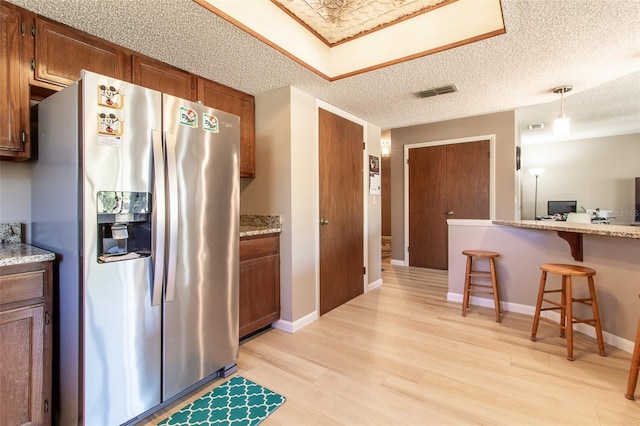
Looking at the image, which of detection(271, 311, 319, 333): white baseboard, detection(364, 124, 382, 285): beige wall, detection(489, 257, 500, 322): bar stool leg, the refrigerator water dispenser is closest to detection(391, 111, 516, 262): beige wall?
detection(364, 124, 382, 285): beige wall

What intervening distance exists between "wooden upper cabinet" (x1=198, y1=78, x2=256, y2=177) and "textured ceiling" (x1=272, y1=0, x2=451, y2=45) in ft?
2.85

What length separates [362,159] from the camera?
12.5 feet

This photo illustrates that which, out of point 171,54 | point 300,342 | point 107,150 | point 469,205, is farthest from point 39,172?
point 469,205

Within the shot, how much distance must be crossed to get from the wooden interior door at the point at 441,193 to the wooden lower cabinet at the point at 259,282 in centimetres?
321

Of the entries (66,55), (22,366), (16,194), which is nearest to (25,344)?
(22,366)

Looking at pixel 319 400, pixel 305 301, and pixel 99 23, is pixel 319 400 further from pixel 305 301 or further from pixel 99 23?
pixel 99 23

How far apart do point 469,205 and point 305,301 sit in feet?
10.5

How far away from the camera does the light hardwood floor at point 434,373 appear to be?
5.40 ft

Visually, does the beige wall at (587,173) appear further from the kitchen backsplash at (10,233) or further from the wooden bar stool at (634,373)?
the kitchen backsplash at (10,233)

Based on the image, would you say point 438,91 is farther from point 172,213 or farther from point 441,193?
point 172,213

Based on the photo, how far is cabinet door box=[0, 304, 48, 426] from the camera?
53.0 inches

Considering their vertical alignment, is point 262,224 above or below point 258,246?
above

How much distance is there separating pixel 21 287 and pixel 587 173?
8977 millimetres

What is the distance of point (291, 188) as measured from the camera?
8.96 feet
